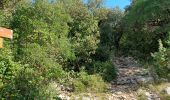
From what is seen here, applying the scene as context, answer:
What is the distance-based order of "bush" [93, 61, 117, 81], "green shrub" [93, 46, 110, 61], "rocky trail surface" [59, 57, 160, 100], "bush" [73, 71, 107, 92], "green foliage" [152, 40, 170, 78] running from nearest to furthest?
"rocky trail surface" [59, 57, 160, 100]
"bush" [73, 71, 107, 92]
"green foliage" [152, 40, 170, 78]
"bush" [93, 61, 117, 81]
"green shrub" [93, 46, 110, 61]

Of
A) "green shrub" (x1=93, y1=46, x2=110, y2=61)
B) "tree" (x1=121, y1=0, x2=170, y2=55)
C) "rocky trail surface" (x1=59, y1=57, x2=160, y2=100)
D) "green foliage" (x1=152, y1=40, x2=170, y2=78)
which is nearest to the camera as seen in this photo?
"rocky trail surface" (x1=59, y1=57, x2=160, y2=100)

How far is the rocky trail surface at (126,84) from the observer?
14898 mm

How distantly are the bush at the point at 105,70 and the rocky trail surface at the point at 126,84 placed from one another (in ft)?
0.85

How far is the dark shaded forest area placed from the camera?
45.8ft

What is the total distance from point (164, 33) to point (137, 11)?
1.68m

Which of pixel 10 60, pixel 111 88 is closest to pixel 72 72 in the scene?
pixel 111 88

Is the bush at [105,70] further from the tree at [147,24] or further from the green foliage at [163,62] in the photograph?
the tree at [147,24]

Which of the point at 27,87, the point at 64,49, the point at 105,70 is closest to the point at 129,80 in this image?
the point at 105,70


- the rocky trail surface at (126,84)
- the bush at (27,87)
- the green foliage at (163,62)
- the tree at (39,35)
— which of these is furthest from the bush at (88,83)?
the green foliage at (163,62)

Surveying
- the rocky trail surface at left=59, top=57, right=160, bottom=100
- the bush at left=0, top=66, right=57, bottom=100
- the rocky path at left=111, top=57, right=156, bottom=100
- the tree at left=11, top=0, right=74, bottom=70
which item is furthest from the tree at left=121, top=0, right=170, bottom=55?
the bush at left=0, top=66, right=57, bottom=100

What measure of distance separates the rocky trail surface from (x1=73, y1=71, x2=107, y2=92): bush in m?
0.40

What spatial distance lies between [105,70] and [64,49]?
2389 mm

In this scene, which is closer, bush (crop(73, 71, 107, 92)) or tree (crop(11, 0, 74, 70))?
tree (crop(11, 0, 74, 70))

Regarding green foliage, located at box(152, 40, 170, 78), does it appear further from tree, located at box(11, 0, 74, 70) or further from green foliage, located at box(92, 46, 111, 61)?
tree, located at box(11, 0, 74, 70)
